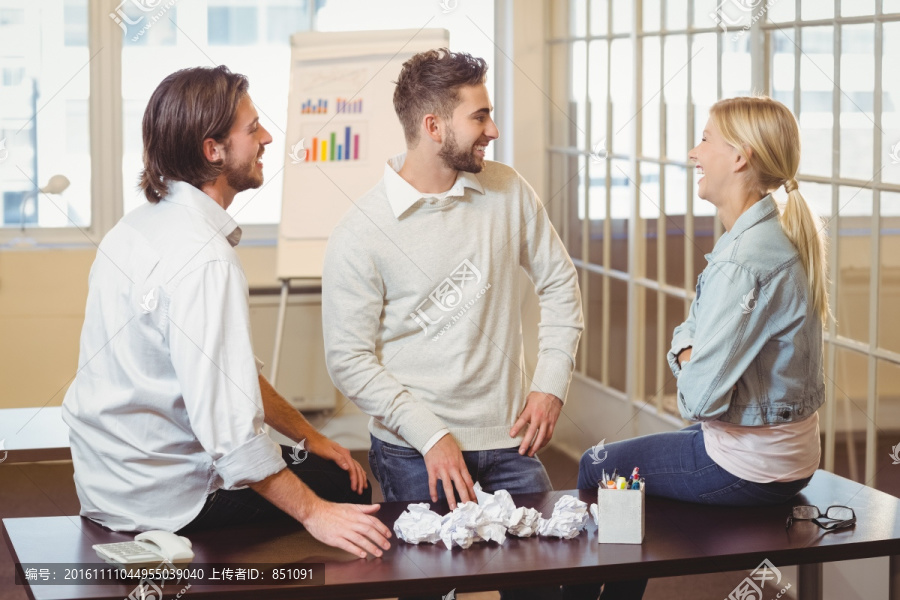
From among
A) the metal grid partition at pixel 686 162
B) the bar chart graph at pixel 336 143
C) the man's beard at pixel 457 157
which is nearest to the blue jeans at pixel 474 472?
the man's beard at pixel 457 157

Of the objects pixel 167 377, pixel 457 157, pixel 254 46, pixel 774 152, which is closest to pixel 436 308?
pixel 457 157

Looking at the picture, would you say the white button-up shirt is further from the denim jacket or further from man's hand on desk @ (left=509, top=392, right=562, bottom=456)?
the denim jacket

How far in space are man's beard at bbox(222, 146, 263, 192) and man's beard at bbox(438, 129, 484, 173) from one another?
15.6 inches

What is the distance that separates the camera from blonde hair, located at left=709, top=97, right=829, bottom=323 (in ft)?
5.78

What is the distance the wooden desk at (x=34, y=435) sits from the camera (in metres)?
2.22

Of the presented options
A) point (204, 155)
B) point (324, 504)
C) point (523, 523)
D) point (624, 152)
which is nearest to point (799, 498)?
point (523, 523)

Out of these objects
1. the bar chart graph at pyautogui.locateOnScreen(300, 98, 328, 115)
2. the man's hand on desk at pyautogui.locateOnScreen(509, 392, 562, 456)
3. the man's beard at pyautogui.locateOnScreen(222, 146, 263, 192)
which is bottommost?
the man's hand on desk at pyautogui.locateOnScreen(509, 392, 562, 456)

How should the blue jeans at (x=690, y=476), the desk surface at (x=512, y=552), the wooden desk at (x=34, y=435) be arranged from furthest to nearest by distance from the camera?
the wooden desk at (x=34, y=435), the blue jeans at (x=690, y=476), the desk surface at (x=512, y=552)

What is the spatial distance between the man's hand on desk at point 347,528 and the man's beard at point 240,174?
0.59 meters

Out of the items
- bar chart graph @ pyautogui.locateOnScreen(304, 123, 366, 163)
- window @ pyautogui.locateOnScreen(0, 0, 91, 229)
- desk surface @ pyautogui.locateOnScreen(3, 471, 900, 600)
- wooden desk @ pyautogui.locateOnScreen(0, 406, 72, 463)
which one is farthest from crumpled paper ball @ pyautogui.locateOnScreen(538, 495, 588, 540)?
window @ pyautogui.locateOnScreen(0, 0, 91, 229)

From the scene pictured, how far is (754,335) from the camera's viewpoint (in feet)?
5.51

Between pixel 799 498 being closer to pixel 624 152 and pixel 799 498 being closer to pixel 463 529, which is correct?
pixel 463 529

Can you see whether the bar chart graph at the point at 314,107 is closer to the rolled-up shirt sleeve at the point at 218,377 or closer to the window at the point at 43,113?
the window at the point at 43,113

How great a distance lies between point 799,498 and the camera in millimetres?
1858
